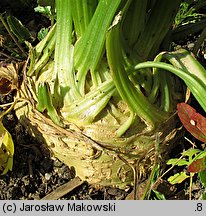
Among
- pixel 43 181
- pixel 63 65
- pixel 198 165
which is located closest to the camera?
pixel 198 165

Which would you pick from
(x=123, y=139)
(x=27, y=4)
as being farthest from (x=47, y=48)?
(x=27, y=4)

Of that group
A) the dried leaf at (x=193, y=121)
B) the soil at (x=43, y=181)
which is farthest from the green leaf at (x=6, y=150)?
the dried leaf at (x=193, y=121)

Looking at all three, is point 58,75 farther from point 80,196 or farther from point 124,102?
point 80,196

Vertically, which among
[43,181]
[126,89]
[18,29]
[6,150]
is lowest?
[43,181]

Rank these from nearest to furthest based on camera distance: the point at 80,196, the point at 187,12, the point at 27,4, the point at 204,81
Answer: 1. the point at 204,81
2. the point at 80,196
3. the point at 187,12
4. the point at 27,4

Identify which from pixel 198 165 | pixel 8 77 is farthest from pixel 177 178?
pixel 8 77

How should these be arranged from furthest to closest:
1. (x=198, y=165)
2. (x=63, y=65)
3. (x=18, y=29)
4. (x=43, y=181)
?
(x=18, y=29) < (x=43, y=181) < (x=63, y=65) < (x=198, y=165)

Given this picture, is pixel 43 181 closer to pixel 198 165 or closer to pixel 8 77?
pixel 8 77

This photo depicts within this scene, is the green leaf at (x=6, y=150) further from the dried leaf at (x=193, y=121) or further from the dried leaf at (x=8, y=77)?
the dried leaf at (x=193, y=121)
